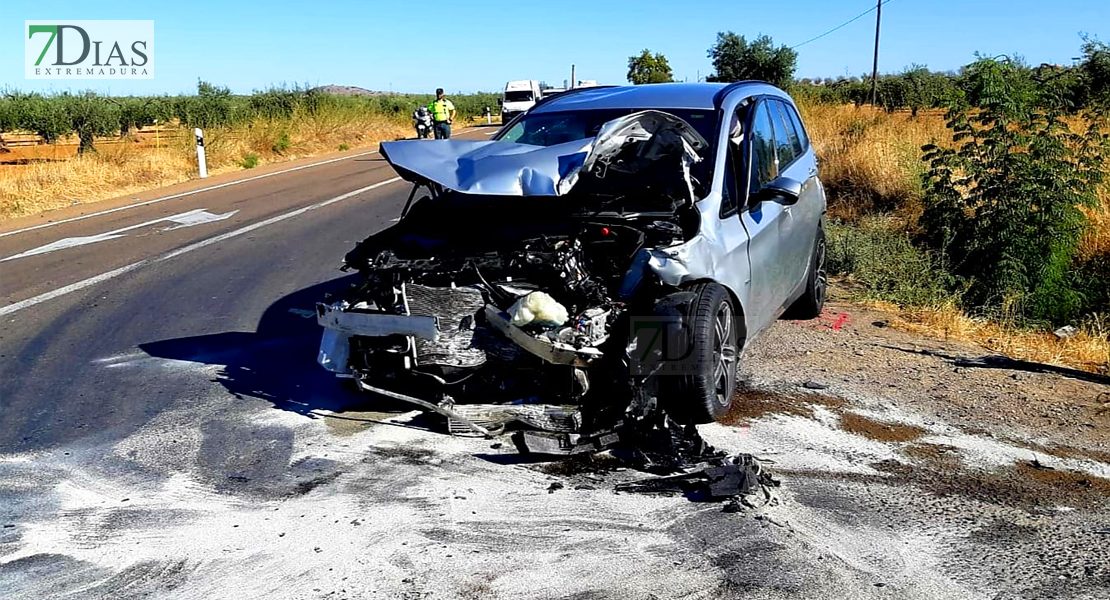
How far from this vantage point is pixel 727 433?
5.11 meters

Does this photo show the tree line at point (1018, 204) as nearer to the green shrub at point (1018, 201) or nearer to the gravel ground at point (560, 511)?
the green shrub at point (1018, 201)

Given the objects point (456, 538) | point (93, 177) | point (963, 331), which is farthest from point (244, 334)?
point (93, 177)

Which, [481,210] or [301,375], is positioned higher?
[481,210]

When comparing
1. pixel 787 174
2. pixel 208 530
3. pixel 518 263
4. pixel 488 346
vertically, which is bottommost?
pixel 208 530

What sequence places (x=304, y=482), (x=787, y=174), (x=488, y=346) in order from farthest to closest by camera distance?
(x=787, y=174)
(x=488, y=346)
(x=304, y=482)

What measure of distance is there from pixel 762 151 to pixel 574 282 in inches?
82.9

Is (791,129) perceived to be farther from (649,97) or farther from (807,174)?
(649,97)

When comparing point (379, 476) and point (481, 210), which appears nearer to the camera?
point (379, 476)

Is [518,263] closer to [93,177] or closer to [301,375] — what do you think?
[301,375]

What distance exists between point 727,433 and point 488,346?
1.37 m

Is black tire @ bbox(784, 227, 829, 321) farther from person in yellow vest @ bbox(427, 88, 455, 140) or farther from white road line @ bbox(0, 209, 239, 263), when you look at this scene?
person in yellow vest @ bbox(427, 88, 455, 140)

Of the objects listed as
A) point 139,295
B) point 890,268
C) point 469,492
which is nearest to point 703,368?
point 469,492

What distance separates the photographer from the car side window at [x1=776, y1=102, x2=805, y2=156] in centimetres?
724

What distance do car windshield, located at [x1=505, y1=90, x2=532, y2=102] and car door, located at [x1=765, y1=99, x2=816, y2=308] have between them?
3642 cm
